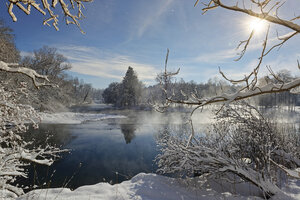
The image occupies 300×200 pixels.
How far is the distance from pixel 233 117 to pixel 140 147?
23.3ft

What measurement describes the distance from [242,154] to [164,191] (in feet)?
11.1

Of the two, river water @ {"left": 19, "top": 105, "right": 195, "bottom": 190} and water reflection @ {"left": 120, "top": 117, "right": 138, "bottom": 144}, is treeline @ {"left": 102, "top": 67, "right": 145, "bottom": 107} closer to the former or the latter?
water reflection @ {"left": 120, "top": 117, "right": 138, "bottom": 144}

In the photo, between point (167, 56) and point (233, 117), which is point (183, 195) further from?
point (167, 56)

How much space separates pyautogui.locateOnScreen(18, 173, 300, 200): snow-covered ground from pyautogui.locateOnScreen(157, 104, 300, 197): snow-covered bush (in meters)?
0.38

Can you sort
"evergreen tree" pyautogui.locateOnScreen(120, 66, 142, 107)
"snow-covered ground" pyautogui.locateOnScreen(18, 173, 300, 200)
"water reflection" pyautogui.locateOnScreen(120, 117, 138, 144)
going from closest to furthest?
"snow-covered ground" pyautogui.locateOnScreen(18, 173, 300, 200) < "water reflection" pyautogui.locateOnScreen(120, 117, 138, 144) < "evergreen tree" pyautogui.locateOnScreen(120, 66, 142, 107)

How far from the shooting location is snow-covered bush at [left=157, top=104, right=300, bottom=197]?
4777mm

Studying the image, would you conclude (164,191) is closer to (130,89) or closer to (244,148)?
(244,148)

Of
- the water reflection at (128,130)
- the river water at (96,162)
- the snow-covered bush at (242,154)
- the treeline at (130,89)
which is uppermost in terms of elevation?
the treeline at (130,89)

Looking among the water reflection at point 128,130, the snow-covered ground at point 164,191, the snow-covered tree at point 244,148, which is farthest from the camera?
the water reflection at point 128,130

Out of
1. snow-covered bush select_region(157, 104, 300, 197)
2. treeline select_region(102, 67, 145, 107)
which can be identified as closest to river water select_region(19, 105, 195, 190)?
snow-covered bush select_region(157, 104, 300, 197)

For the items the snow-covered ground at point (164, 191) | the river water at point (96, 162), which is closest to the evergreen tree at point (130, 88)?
the river water at point (96, 162)

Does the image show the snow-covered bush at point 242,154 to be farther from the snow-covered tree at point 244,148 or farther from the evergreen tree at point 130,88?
the evergreen tree at point 130,88

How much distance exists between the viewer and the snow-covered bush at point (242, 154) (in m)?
4.78

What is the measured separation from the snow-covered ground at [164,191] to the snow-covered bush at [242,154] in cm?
38
